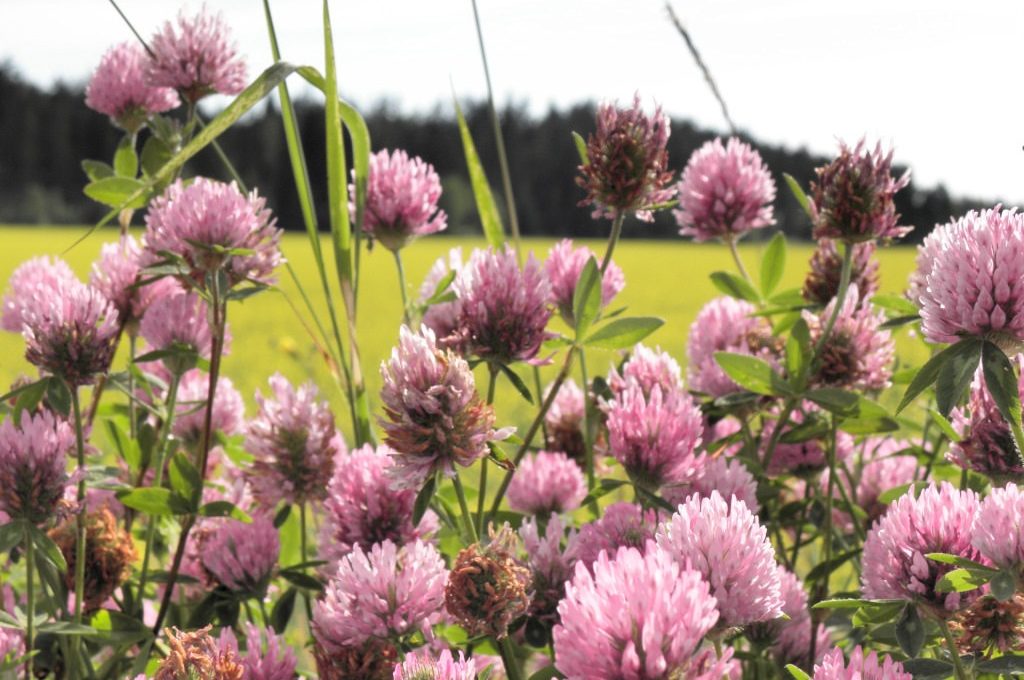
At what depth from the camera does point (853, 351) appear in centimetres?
145

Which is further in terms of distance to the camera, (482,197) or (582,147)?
(482,197)

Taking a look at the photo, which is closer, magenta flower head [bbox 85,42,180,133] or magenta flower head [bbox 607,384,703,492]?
magenta flower head [bbox 607,384,703,492]

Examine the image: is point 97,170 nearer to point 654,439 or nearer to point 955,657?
point 654,439

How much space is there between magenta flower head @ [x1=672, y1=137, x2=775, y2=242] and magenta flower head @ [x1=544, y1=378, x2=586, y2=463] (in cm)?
30

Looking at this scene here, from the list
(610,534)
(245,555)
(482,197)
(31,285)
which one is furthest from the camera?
(482,197)

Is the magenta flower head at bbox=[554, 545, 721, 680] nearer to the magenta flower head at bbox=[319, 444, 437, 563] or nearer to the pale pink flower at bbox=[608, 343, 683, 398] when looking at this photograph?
the magenta flower head at bbox=[319, 444, 437, 563]

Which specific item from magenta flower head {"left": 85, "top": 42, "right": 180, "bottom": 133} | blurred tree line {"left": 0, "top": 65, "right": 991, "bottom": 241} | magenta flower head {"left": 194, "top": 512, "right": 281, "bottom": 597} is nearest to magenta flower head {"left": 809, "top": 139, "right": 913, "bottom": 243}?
magenta flower head {"left": 194, "top": 512, "right": 281, "bottom": 597}

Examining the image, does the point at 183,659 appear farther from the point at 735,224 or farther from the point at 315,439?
the point at 735,224

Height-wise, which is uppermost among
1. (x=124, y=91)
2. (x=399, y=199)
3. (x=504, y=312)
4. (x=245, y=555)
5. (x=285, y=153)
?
(x=285, y=153)

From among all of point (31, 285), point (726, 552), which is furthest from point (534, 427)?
point (31, 285)

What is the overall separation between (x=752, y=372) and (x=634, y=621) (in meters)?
0.77

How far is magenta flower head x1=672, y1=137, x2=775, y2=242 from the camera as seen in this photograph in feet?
5.37

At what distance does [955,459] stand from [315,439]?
0.73 metres

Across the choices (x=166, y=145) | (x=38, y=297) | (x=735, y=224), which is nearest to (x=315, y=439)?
(x=38, y=297)
